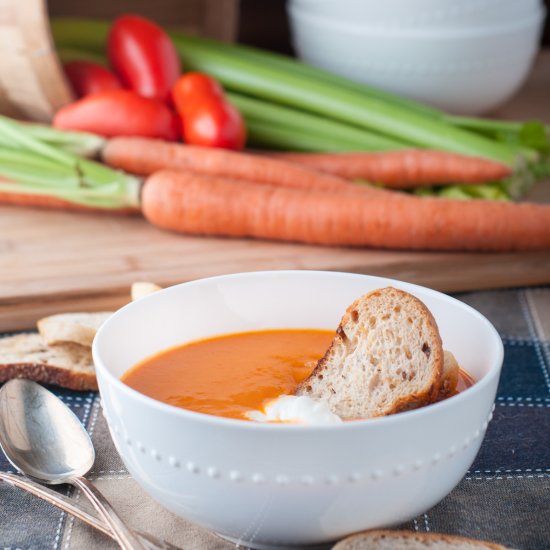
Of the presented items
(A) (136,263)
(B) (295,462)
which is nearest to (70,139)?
(A) (136,263)

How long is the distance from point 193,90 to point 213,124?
0.46 feet

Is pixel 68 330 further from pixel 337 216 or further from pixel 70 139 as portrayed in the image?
pixel 70 139

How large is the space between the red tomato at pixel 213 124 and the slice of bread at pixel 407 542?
5.47ft

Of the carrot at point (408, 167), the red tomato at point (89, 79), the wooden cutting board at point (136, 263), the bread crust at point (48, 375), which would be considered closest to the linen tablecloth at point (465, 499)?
the bread crust at point (48, 375)

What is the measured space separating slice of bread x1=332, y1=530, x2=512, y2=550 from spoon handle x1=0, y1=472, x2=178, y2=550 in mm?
212

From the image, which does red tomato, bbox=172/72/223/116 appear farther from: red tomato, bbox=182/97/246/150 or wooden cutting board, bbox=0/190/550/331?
wooden cutting board, bbox=0/190/550/331

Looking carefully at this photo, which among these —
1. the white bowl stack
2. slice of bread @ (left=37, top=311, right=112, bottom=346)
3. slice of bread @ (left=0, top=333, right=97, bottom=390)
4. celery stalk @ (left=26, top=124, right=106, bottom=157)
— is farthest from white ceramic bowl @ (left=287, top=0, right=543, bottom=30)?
slice of bread @ (left=0, top=333, right=97, bottom=390)

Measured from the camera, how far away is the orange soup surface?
1218 millimetres

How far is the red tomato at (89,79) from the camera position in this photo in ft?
9.23

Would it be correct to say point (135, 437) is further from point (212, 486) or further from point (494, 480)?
point (494, 480)

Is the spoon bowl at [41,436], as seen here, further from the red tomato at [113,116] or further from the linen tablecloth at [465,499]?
the red tomato at [113,116]

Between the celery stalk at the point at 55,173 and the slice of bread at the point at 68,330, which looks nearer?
the slice of bread at the point at 68,330

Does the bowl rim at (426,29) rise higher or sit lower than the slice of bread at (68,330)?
higher

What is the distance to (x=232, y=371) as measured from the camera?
1290mm
